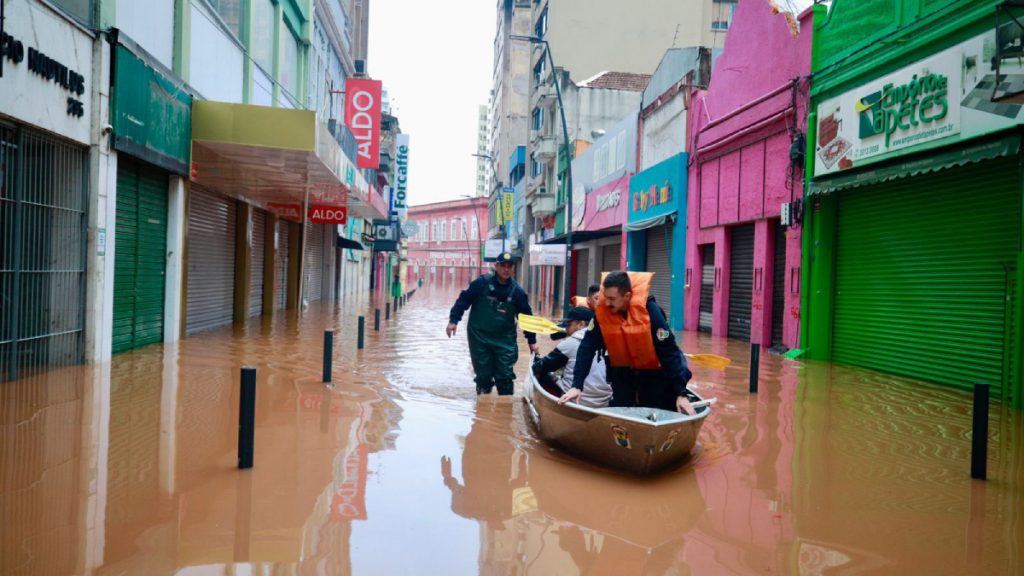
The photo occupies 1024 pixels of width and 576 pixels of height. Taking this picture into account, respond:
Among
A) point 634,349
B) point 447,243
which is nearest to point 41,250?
point 634,349

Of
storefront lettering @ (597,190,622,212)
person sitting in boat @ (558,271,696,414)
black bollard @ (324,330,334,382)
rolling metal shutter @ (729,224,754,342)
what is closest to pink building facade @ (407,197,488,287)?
storefront lettering @ (597,190,622,212)

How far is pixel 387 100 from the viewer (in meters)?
55.3

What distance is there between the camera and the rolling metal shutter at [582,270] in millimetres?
34688

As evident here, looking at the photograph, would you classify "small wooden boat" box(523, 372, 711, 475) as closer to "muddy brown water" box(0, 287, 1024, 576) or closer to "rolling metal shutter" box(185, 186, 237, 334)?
"muddy brown water" box(0, 287, 1024, 576)

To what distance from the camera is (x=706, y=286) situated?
20484 millimetres

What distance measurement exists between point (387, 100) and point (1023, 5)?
1980 inches

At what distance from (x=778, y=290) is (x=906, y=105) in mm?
5730

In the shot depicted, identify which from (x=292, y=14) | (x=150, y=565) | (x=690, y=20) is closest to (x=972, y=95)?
(x=150, y=565)

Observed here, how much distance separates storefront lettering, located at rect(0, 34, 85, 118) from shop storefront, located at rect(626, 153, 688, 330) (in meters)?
15.5

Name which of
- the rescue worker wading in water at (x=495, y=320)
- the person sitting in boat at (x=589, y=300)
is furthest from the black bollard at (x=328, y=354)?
the person sitting in boat at (x=589, y=300)

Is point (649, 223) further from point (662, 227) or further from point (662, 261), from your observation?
point (662, 261)

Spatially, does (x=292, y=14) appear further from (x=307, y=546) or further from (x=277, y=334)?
(x=307, y=546)

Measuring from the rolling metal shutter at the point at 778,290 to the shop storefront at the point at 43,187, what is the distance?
12.8 m

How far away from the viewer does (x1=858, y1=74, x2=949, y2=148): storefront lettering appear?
1055 centimetres
